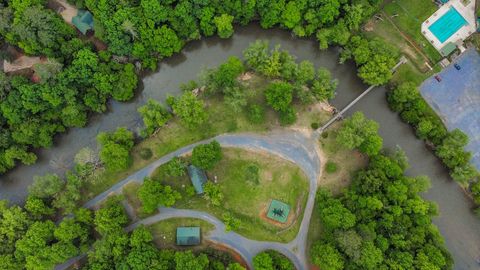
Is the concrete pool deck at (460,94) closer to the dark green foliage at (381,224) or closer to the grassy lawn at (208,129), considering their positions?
the dark green foliage at (381,224)

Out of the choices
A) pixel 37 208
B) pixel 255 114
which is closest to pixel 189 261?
pixel 255 114

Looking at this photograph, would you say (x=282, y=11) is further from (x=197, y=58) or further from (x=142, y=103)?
(x=142, y=103)

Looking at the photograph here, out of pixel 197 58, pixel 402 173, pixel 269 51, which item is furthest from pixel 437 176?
pixel 197 58

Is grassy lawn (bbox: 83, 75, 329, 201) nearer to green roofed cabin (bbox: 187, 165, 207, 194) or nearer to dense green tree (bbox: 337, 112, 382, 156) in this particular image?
green roofed cabin (bbox: 187, 165, 207, 194)

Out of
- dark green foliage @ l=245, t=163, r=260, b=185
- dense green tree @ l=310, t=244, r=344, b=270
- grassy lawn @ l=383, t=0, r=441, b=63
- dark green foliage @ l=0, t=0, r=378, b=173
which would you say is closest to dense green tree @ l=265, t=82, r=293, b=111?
dark green foliage @ l=0, t=0, r=378, b=173

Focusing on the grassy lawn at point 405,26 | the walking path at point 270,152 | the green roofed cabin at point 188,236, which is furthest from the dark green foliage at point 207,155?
the grassy lawn at point 405,26

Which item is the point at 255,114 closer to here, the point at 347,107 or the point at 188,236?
the point at 347,107
